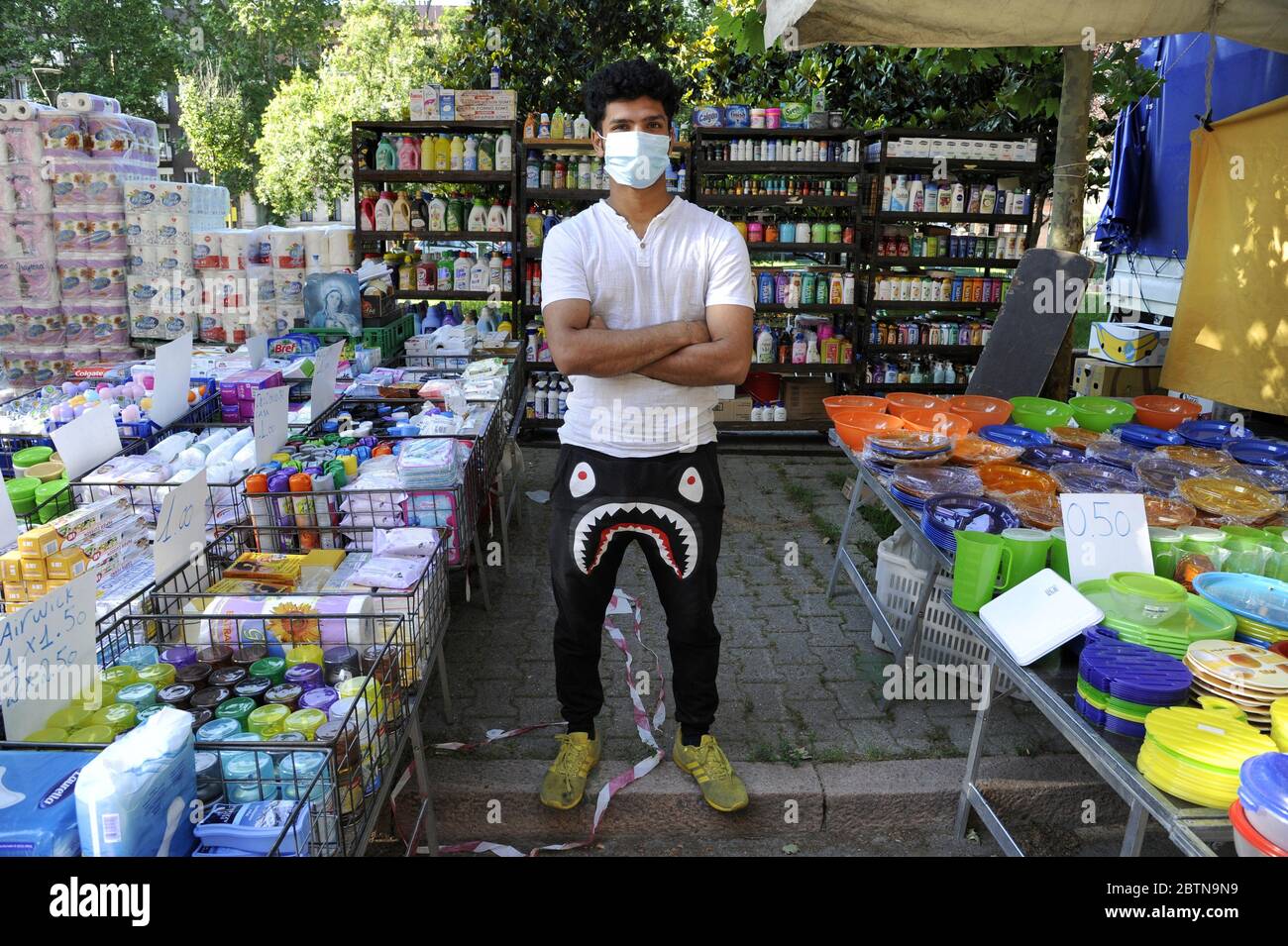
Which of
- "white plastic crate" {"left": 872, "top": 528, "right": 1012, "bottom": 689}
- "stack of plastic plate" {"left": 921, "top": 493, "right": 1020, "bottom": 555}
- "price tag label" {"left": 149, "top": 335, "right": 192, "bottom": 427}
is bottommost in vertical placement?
"white plastic crate" {"left": 872, "top": 528, "right": 1012, "bottom": 689}

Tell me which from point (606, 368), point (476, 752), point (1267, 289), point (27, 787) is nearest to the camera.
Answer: point (27, 787)

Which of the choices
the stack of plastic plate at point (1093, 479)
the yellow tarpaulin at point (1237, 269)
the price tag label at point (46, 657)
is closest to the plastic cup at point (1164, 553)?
the stack of plastic plate at point (1093, 479)

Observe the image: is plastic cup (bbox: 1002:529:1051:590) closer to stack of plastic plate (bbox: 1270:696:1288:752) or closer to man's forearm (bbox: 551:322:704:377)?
stack of plastic plate (bbox: 1270:696:1288:752)

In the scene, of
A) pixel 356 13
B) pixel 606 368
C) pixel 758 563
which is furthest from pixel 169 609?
pixel 356 13

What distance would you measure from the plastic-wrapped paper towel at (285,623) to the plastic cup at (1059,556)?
197 cm

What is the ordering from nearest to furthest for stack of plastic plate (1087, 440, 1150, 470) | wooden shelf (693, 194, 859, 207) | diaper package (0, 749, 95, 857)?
1. diaper package (0, 749, 95, 857)
2. stack of plastic plate (1087, 440, 1150, 470)
3. wooden shelf (693, 194, 859, 207)

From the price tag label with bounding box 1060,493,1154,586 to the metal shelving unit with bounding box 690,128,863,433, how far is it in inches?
203

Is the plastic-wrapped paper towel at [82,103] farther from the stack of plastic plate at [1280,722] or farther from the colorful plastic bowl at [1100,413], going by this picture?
the stack of plastic plate at [1280,722]

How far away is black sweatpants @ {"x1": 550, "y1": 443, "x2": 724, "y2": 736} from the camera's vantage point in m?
2.74

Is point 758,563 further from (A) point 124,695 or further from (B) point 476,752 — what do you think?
(A) point 124,695

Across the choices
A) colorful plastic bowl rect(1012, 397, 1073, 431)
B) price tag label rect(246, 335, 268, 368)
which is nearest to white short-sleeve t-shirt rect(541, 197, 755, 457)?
colorful plastic bowl rect(1012, 397, 1073, 431)

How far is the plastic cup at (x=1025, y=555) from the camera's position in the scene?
2596mm

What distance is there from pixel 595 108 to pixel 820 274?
5.22 metres

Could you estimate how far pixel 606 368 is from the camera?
2.60 meters
